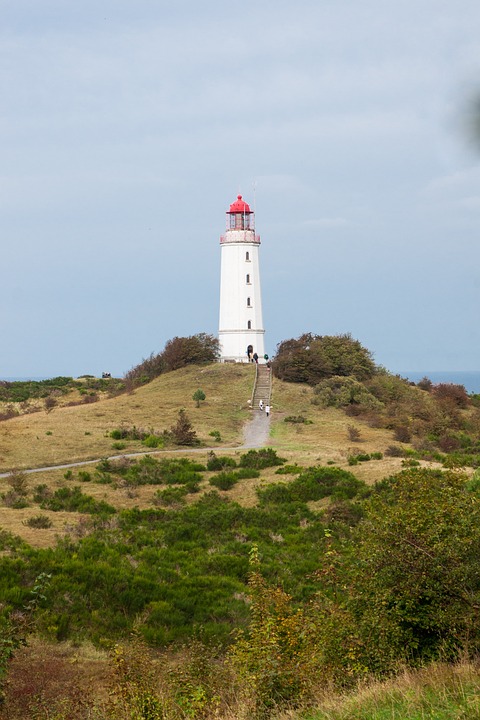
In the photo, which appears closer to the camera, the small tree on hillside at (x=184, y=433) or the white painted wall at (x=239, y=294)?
the small tree on hillside at (x=184, y=433)

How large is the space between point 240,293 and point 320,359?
781cm

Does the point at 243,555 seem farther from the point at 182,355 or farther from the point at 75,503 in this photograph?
the point at 182,355

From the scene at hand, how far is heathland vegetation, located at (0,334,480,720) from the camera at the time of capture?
39.7 feet

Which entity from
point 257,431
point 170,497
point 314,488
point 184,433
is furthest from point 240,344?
point 170,497

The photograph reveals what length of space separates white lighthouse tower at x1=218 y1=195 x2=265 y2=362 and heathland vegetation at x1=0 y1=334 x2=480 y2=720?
15.3ft

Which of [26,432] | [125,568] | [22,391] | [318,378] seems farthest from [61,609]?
[22,391]

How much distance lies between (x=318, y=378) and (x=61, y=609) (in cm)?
3734

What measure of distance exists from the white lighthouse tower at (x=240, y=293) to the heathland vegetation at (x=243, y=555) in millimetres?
4677

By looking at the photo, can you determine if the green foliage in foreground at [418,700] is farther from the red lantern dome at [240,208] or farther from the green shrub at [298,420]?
the red lantern dome at [240,208]

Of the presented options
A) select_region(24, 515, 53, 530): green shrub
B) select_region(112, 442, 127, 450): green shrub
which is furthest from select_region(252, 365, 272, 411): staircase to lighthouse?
select_region(24, 515, 53, 530): green shrub

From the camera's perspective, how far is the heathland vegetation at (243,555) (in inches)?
476

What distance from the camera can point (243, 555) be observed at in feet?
83.4

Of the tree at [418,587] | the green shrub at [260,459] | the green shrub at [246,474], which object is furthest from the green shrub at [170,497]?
the tree at [418,587]

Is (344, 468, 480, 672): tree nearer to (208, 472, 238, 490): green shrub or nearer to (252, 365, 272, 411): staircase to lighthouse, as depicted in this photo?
(208, 472, 238, 490): green shrub
